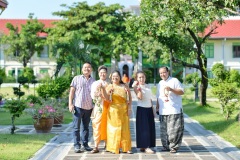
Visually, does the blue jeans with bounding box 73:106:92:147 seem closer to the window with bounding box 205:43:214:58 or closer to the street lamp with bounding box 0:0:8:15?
the street lamp with bounding box 0:0:8:15

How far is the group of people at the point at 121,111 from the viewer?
9250mm

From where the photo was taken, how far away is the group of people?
9.25 m

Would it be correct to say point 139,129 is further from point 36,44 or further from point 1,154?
point 36,44

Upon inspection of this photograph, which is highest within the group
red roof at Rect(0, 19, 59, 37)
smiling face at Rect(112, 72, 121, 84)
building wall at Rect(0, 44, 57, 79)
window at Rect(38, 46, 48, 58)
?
red roof at Rect(0, 19, 59, 37)

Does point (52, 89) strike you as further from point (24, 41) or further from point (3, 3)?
point (24, 41)

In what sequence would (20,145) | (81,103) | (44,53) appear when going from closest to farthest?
(81,103) → (20,145) → (44,53)

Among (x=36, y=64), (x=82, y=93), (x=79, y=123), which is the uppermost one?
(x=36, y=64)

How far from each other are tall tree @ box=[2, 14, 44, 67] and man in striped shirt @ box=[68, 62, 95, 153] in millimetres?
35306

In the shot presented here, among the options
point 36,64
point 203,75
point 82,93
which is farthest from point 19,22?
point 82,93

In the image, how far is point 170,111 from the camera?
30.7 ft

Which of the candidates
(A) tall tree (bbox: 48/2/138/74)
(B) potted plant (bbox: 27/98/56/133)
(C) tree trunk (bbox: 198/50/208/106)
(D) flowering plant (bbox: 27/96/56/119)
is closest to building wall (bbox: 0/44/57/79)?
(A) tall tree (bbox: 48/2/138/74)

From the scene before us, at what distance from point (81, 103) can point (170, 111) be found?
67.5 inches

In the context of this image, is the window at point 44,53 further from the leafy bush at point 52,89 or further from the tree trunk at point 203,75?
the tree trunk at point 203,75

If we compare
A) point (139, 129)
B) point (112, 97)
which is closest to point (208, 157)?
point (139, 129)
